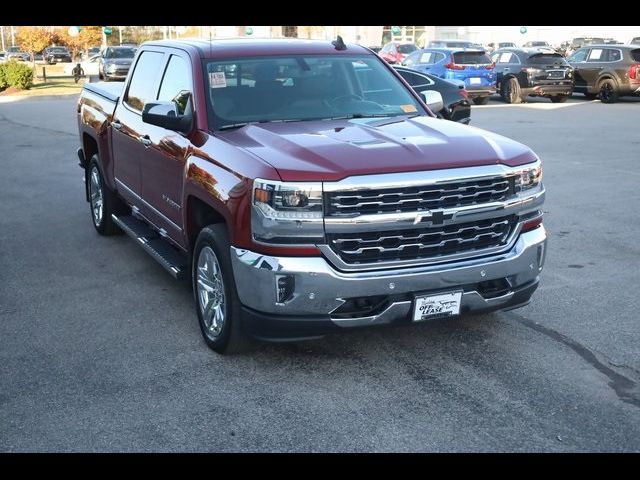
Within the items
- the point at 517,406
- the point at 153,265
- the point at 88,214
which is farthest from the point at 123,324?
the point at 88,214

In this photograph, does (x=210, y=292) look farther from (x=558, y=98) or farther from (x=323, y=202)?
(x=558, y=98)

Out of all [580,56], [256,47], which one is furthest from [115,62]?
[256,47]

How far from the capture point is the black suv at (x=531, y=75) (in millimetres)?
24016

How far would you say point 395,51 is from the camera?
34031mm

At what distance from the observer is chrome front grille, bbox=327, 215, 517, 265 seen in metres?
4.63

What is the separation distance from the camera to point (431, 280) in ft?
15.4

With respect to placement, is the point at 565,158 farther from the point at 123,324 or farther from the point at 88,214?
the point at 123,324

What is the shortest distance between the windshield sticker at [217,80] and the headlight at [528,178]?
2.12m

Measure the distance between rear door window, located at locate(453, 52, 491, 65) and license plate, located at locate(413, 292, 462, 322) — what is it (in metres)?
20.7

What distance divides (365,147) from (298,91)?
1.29 m

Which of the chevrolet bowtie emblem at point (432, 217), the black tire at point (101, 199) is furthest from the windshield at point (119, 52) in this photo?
the chevrolet bowtie emblem at point (432, 217)

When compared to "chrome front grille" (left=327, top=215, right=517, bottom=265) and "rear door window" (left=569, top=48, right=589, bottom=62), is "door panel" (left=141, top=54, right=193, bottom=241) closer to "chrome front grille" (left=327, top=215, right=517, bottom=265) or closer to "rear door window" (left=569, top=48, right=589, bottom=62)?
"chrome front grille" (left=327, top=215, right=517, bottom=265)

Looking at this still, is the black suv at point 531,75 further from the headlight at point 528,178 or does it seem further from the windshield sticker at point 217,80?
the headlight at point 528,178

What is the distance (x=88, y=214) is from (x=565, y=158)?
7.54 metres
